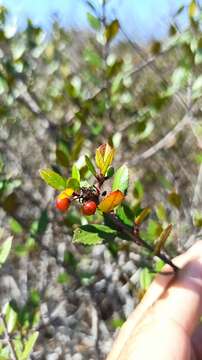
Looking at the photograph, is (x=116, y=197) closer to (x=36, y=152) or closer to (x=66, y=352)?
(x=66, y=352)

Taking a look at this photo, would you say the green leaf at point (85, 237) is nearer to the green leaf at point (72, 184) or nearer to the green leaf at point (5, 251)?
the green leaf at point (72, 184)

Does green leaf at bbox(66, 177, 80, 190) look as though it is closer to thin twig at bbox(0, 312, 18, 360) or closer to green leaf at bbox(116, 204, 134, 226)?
green leaf at bbox(116, 204, 134, 226)

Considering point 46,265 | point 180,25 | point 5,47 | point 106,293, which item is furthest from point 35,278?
point 180,25

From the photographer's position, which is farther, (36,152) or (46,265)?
(36,152)

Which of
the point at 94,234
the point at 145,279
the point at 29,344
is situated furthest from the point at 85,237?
the point at 145,279

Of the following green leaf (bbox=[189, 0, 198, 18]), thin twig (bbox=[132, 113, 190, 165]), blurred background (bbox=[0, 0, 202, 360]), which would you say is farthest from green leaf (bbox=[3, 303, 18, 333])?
green leaf (bbox=[189, 0, 198, 18])

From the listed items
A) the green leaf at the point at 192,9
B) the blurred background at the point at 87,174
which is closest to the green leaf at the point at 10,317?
the blurred background at the point at 87,174
